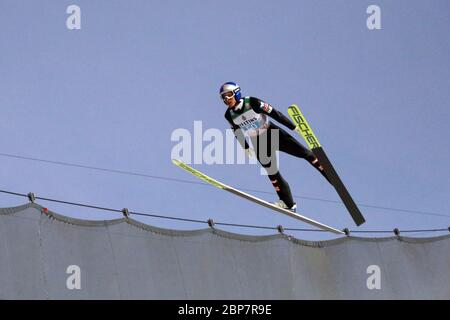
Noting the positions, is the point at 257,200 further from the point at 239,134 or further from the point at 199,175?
the point at 239,134

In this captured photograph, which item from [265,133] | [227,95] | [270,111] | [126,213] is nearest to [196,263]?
[126,213]

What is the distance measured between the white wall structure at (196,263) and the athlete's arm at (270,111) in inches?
294

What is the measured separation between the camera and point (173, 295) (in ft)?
67.0

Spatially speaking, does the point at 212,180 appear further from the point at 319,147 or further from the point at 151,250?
the point at 151,250

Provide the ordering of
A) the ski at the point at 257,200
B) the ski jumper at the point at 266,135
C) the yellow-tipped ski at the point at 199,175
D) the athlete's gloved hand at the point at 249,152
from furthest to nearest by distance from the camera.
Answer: the yellow-tipped ski at the point at 199,175, the ski at the point at 257,200, the athlete's gloved hand at the point at 249,152, the ski jumper at the point at 266,135

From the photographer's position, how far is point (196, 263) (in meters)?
21.6

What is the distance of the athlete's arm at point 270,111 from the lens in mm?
13555

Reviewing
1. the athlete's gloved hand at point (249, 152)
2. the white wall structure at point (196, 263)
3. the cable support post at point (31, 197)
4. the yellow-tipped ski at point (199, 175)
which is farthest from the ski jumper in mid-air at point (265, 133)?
the cable support post at point (31, 197)

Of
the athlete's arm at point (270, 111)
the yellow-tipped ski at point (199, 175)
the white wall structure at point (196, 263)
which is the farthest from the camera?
the white wall structure at point (196, 263)

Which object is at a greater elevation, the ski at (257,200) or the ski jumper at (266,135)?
the ski jumper at (266,135)

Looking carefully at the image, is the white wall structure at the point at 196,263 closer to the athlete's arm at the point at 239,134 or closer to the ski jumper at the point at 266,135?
the ski jumper at the point at 266,135

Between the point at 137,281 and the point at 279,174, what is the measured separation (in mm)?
6751

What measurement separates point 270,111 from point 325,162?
1619 millimetres
